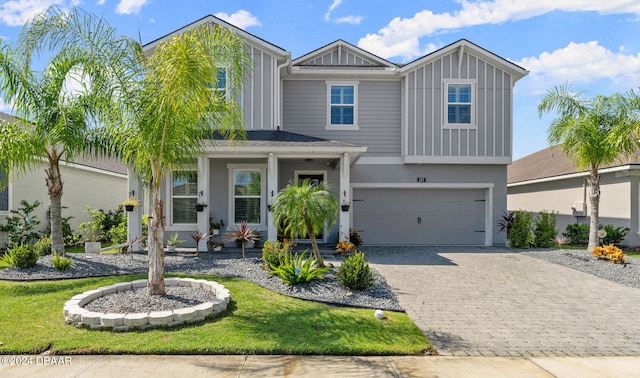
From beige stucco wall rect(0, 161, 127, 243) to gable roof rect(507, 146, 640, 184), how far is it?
1997 centimetres

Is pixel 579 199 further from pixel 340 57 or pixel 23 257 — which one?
pixel 23 257

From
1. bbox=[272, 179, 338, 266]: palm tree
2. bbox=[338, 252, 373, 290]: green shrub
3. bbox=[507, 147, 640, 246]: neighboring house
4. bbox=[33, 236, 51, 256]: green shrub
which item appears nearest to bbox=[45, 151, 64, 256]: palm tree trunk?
bbox=[33, 236, 51, 256]: green shrub

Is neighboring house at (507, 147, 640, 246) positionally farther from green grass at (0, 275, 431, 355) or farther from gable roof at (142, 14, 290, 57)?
green grass at (0, 275, 431, 355)

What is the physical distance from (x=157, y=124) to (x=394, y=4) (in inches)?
365

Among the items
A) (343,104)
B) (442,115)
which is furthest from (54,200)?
(442,115)

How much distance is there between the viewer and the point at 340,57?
1391 cm

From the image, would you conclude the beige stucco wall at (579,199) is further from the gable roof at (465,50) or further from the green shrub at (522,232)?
the gable roof at (465,50)

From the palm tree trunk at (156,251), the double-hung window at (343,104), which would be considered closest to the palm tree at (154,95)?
the palm tree trunk at (156,251)

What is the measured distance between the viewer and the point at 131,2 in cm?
812

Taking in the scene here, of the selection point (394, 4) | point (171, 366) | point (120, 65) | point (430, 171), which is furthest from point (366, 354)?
point (394, 4)

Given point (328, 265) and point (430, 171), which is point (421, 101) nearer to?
point (430, 171)

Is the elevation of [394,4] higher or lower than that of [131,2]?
higher

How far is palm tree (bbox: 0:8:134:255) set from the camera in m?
5.55

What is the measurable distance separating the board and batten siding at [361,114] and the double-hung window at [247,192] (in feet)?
8.37
